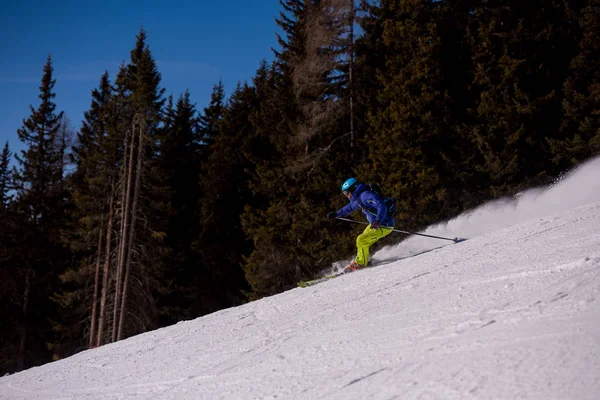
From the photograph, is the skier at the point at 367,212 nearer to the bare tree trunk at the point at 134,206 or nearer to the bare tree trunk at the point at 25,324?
the bare tree trunk at the point at 134,206

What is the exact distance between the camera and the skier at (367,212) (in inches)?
364

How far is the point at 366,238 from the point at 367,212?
0.61 meters

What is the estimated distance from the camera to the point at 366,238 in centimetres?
957

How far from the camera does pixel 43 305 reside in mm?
28656

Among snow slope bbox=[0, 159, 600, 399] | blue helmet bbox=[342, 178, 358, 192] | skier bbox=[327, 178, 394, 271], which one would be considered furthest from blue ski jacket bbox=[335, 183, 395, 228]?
snow slope bbox=[0, 159, 600, 399]

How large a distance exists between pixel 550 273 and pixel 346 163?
1387 centimetres

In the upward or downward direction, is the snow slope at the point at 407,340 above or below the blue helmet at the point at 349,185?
below

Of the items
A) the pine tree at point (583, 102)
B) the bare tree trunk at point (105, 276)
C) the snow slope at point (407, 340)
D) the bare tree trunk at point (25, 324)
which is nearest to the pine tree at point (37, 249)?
the bare tree trunk at point (25, 324)

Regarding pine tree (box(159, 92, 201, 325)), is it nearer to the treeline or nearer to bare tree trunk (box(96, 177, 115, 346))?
the treeline

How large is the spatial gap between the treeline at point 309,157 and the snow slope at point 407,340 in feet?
25.7

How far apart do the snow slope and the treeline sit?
784cm

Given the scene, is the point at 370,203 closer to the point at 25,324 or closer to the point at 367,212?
the point at 367,212

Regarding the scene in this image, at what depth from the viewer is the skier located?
923 centimetres

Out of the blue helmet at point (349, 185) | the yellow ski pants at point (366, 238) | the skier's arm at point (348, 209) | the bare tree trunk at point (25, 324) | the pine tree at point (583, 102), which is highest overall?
the pine tree at point (583, 102)
